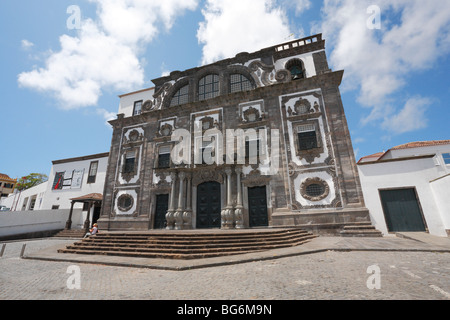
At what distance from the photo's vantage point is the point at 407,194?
12445 millimetres

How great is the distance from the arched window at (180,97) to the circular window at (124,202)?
31.1 feet

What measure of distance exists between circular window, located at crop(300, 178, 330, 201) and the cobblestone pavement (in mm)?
6537

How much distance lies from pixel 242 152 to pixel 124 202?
11188 mm

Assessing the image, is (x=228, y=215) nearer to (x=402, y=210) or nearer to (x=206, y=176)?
(x=206, y=176)

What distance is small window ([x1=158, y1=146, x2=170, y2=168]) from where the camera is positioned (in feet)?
59.7

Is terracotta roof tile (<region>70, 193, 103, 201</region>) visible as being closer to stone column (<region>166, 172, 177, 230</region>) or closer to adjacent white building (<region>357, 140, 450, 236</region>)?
stone column (<region>166, 172, 177, 230</region>)

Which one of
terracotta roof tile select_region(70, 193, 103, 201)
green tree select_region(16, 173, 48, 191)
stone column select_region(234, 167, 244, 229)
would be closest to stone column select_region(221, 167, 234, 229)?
stone column select_region(234, 167, 244, 229)
